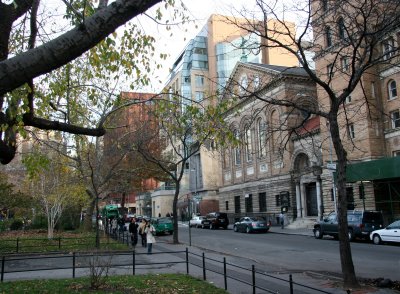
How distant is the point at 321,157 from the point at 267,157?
1140 centimetres

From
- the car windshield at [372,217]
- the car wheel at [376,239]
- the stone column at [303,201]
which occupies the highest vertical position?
the stone column at [303,201]

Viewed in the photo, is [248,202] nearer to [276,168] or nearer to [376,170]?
[276,168]

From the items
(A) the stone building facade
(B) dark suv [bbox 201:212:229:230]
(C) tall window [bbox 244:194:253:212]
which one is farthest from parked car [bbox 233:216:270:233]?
(C) tall window [bbox 244:194:253:212]

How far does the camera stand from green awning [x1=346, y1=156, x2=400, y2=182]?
104 feet

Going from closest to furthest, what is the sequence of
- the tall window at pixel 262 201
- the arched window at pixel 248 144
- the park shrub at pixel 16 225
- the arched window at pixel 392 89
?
1. the arched window at pixel 248 144
2. the arched window at pixel 392 89
3. the park shrub at pixel 16 225
4. the tall window at pixel 262 201

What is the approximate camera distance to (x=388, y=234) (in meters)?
25.9

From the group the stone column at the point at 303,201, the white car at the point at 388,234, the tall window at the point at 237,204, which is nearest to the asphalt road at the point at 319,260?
the white car at the point at 388,234

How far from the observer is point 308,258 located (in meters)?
20.0

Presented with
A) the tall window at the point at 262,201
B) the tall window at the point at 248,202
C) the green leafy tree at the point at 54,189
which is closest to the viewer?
the green leafy tree at the point at 54,189

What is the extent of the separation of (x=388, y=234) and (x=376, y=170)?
28.1 feet

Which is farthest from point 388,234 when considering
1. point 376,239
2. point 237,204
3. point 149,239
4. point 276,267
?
point 237,204

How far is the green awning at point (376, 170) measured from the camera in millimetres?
31656

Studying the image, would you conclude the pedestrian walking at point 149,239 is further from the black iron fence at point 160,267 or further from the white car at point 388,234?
the white car at point 388,234

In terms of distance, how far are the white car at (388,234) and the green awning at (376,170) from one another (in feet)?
19.9
